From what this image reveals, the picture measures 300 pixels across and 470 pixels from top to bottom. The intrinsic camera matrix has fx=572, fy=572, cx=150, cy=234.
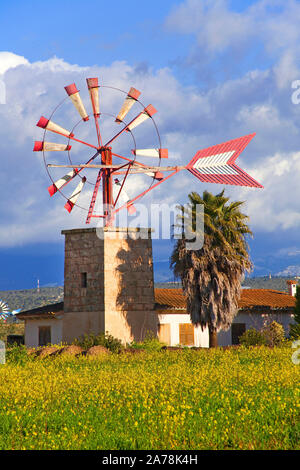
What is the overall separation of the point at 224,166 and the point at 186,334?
13.0 metres

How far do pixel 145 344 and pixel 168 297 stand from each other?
475 inches

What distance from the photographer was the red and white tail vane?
31.6 m

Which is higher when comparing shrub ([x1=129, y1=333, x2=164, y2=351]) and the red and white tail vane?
the red and white tail vane

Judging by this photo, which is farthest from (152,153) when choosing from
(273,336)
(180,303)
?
(273,336)

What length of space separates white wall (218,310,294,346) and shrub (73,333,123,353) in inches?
519

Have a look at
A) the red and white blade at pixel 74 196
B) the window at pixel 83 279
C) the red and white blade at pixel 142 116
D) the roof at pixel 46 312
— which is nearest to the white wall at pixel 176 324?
the roof at pixel 46 312

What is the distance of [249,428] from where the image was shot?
1073 cm

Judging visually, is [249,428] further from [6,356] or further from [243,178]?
[243,178]

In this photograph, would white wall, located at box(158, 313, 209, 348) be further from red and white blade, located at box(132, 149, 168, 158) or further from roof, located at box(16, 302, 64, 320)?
red and white blade, located at box(132, 149, 168, 158)

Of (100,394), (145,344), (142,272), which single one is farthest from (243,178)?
(100,394)

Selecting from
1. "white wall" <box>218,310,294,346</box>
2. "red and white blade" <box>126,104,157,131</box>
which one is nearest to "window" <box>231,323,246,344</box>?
"white wall" <box>218,310,294,346</box>

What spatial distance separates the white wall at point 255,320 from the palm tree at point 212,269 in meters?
6.80

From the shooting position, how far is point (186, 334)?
128ft

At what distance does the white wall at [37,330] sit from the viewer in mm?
38188
